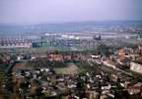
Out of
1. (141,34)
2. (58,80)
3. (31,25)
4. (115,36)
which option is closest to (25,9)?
Answer: (31,25)

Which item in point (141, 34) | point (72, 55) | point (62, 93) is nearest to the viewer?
point (62, 93)

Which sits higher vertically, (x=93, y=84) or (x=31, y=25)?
(x=31, y=25)

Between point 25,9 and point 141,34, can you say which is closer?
point 25,9

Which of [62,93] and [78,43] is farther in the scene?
[78,43]

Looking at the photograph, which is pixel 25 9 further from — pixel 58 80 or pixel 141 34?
pixel 141 34

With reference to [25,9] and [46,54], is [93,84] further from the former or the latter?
[25,9]

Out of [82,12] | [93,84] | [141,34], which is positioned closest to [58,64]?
[93,84]

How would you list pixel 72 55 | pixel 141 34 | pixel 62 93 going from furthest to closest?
1. pixel 141 34
2. pixel 72 55
3. pixel 62 93

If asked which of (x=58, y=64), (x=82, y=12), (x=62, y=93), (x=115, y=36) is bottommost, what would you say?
(x=62, y=93)

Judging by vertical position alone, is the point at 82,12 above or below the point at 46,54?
above
